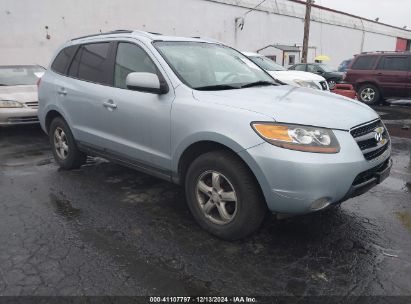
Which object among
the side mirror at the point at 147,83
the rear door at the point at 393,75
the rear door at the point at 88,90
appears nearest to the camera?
the side mirror at the point at 147,83

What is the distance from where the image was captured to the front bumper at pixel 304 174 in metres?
2.76

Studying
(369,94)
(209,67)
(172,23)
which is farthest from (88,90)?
(172,23)

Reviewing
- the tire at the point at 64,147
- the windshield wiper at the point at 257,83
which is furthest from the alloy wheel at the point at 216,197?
the tire at the point at 64,147

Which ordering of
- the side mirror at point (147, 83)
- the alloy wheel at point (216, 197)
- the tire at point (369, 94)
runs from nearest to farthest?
the alloy wheel at point (216, 197) < the side mirror at point (147, 83) < the tire at point (369, 94)

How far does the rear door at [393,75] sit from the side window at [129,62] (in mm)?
10415

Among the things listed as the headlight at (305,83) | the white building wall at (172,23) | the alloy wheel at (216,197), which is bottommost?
the alloy wheel at (216,197)

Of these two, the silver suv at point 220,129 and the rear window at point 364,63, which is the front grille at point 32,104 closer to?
the silver suv at point 220,129

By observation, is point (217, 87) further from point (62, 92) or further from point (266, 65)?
point (266, 65)

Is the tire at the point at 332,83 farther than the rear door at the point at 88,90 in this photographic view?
Yes

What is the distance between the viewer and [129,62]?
4.09 meters

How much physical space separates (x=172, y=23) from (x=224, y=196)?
19212mm

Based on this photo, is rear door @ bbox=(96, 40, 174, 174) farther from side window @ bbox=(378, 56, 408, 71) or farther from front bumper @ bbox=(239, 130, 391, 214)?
side window @ bbox=(378, 56, 408, 71)

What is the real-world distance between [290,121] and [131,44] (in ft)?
6.80

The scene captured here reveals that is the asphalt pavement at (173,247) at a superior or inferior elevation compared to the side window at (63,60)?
inferior
